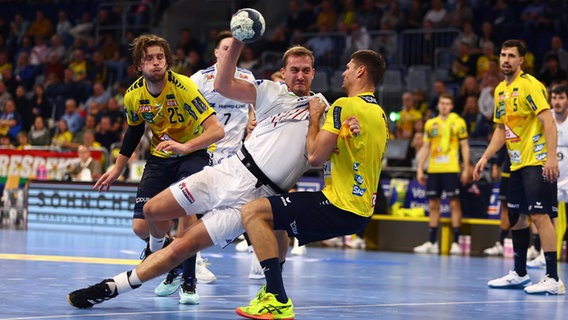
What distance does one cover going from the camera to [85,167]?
62.0ft

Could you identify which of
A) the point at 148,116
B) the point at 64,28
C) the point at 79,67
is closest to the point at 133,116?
the point at 148,116

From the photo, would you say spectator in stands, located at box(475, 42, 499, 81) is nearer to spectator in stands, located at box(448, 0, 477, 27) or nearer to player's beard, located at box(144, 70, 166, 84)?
spectator in stands, located at box(448, 0, 477, 27)

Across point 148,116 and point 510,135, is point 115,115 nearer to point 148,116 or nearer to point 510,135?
point 510,135

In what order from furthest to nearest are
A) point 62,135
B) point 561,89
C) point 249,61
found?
point 249,61 < point 62,135 < point 561,89

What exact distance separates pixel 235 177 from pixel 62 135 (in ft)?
49.9

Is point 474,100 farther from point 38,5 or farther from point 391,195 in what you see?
point 38,5

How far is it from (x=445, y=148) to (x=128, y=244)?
538 centimetres

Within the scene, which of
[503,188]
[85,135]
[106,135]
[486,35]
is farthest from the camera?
[106,135]

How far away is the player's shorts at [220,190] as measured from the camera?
679 centimetres

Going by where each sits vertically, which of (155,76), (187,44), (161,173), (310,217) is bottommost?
(310,217)

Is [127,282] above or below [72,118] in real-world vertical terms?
below

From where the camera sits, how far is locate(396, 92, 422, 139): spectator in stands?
60.1 feet

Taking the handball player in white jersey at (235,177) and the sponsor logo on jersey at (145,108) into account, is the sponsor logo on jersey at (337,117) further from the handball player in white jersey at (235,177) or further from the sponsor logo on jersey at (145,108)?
the sponsor logo on jersey at (145,108)

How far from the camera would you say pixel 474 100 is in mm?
18000
